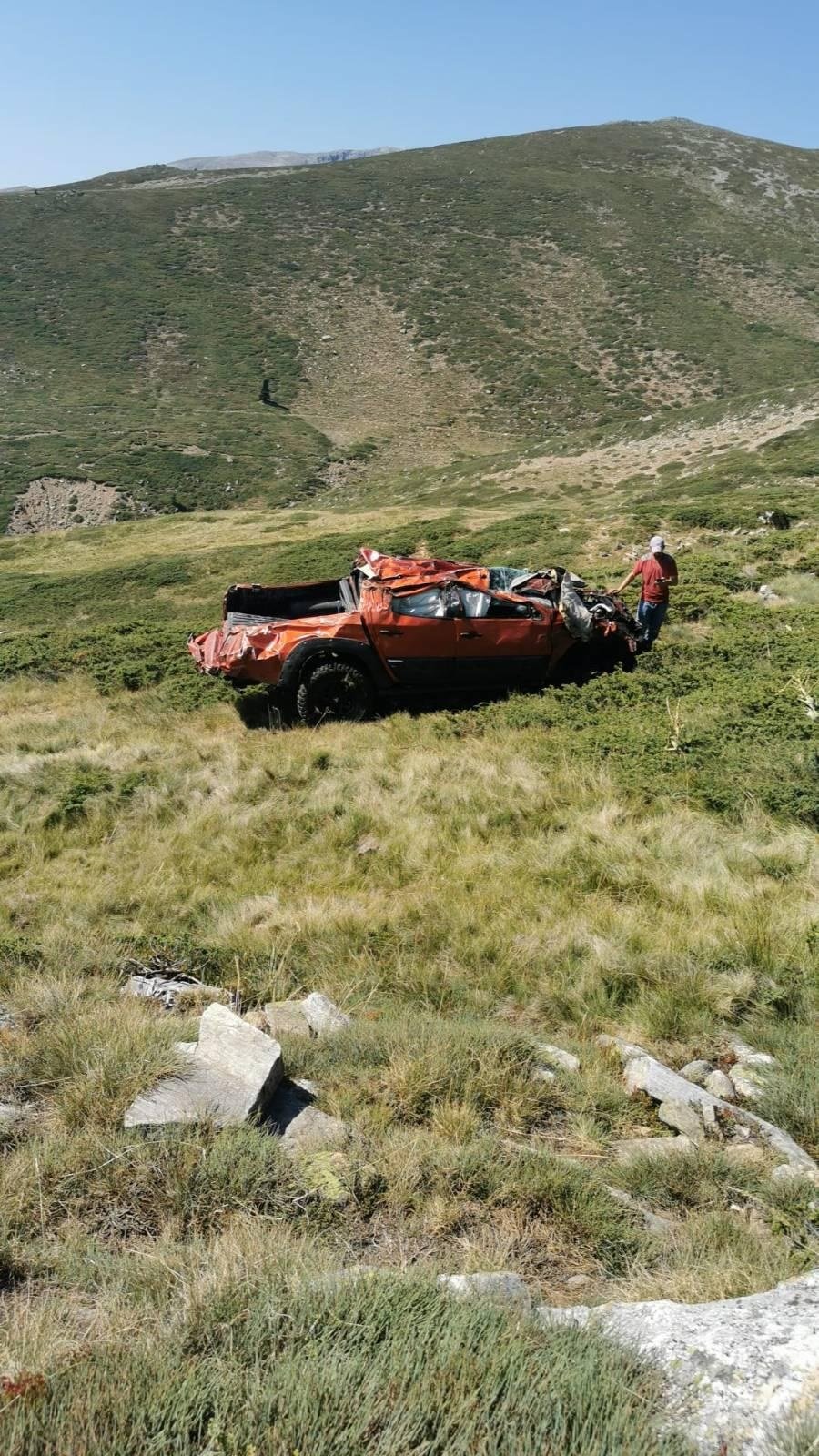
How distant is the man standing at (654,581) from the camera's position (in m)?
10.8

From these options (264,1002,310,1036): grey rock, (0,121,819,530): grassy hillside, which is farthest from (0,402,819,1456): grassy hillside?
(0,121,819,530): grassy hillside

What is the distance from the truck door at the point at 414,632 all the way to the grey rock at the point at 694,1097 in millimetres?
6011

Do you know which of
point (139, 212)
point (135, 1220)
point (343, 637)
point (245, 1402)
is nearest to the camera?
point (245, 1402)

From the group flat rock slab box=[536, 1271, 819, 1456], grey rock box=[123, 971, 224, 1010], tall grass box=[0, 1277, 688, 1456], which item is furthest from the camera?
grey rock box=[123, 971, 224, 1010]

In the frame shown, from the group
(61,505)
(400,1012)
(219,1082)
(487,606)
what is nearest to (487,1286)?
(219,1082)

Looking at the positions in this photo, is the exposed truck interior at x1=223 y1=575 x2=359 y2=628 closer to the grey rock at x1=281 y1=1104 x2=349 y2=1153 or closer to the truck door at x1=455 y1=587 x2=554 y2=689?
the truck door at x1=455 y1=587 x2=554 y2=689

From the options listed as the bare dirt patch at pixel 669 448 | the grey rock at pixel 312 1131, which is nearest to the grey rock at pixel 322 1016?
the grey rock at pixel 312 1131

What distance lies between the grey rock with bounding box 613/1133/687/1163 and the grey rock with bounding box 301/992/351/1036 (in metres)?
1.54

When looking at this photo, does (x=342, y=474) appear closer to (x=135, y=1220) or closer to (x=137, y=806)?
(x=137, y=806)

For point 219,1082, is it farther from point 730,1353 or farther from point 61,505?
point 61,505

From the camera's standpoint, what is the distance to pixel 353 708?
9.72m

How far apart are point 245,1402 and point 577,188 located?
327 feet

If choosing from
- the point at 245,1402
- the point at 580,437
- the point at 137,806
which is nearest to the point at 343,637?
the point at 137,806

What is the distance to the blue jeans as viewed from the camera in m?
11.0
